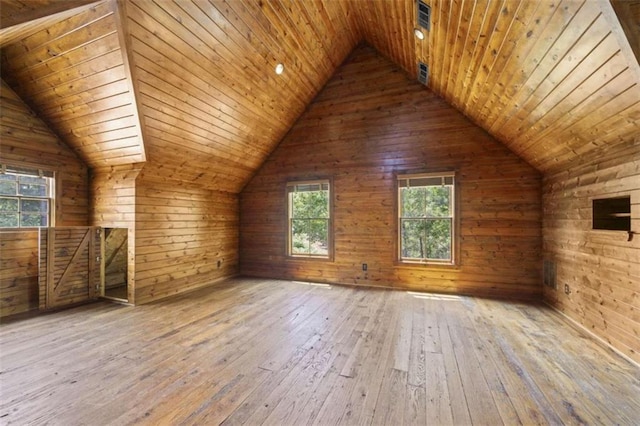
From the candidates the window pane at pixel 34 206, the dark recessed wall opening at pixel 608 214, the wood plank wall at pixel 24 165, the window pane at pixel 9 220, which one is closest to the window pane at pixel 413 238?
the dark recessed wall opening at pixel 608 214

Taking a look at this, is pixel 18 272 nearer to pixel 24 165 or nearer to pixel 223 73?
pixel 24 165

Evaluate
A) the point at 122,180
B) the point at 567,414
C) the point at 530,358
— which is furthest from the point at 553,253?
the point at 122,180

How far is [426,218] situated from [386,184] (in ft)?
3.23

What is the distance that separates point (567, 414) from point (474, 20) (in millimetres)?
3245

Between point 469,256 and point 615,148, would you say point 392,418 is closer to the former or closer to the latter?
point 615,148

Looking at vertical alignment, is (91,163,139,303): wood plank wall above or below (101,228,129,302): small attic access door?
above

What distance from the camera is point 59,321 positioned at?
3.41m

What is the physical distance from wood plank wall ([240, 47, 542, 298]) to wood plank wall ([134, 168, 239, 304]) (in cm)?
58

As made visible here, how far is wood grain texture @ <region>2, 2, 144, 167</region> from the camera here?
107 inches

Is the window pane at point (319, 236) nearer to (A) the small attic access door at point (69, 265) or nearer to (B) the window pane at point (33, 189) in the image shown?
(A) the small attic access door at point (69, 265)

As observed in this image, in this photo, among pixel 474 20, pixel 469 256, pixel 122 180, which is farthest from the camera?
pixel 469 256

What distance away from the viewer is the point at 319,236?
225 inches

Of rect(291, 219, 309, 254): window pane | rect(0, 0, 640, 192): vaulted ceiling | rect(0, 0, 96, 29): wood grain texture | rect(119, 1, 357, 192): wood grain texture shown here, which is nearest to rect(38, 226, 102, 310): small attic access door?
rect(0, 0, 640, 192): vaulted ceiling

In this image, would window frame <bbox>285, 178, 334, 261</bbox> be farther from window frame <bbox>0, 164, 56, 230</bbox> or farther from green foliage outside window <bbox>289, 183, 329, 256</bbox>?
window frame <bbox>0, 164, 56, 230</bbox>
